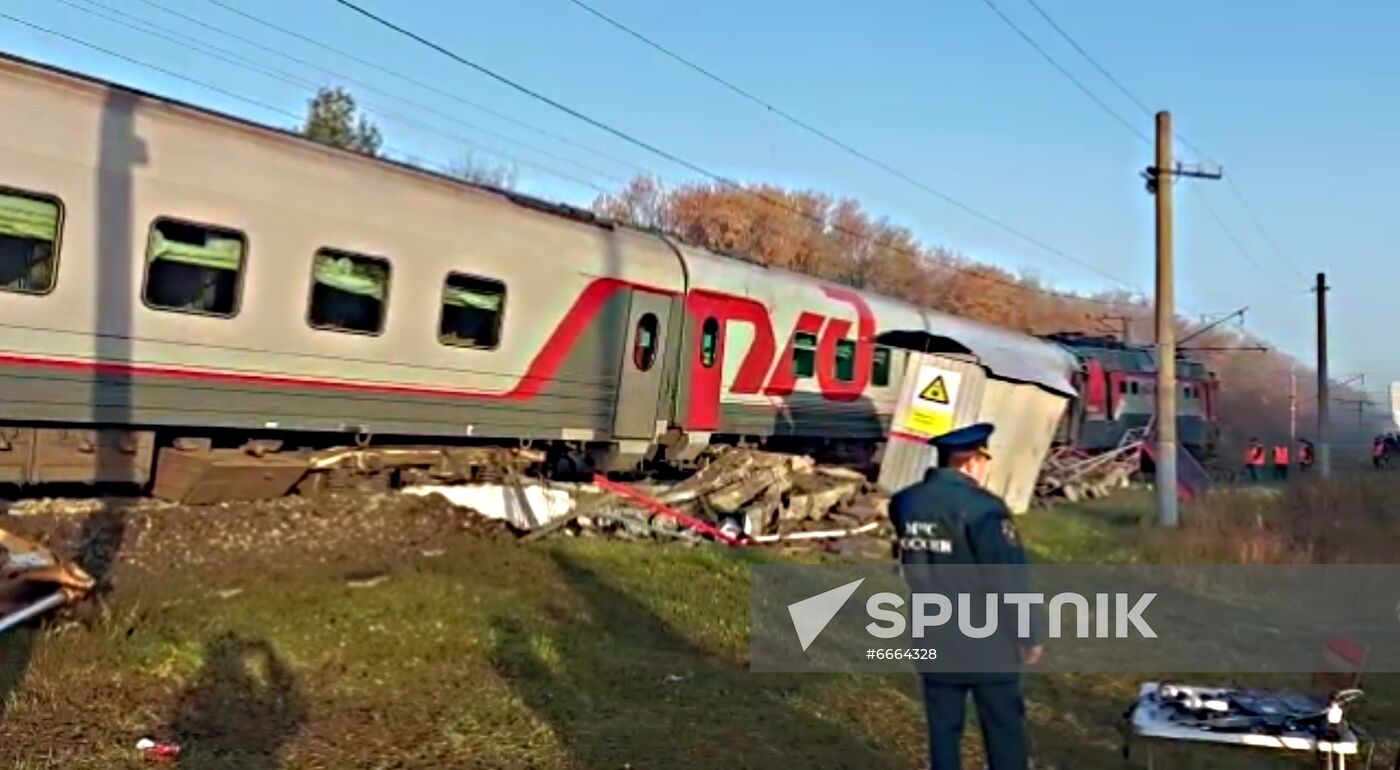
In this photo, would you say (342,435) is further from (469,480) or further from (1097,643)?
(1097,643)

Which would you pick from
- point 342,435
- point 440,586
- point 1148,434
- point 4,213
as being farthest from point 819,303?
point 1148,434

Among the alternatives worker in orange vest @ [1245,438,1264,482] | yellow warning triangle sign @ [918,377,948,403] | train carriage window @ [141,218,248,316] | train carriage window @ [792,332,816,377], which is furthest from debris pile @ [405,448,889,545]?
worker in orange vest @ [1245,438,1264,482]

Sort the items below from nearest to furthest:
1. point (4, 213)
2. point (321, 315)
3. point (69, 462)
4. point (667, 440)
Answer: point (4, 213), point (69, 462), point (321, 315), point (667, 440)

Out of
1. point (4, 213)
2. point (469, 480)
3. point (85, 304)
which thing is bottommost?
point (469, 480)

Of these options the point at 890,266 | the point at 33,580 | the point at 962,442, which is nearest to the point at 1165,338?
the point at 962,442

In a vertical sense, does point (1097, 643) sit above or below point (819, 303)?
below

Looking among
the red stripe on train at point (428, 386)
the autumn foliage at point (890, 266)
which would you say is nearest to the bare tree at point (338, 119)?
the autumn foliage at point (890, 266)

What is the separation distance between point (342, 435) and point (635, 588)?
3368 mm

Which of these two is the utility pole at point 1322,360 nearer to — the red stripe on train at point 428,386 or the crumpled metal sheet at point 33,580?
the red stripe on train at point 428,386

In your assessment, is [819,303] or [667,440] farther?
[819,303]

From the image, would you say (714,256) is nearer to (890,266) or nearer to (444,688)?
(444,688)

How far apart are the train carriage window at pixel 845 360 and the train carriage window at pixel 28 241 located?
1239 cm

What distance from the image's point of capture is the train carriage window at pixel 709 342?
16141 mm

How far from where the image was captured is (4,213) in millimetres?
8977
